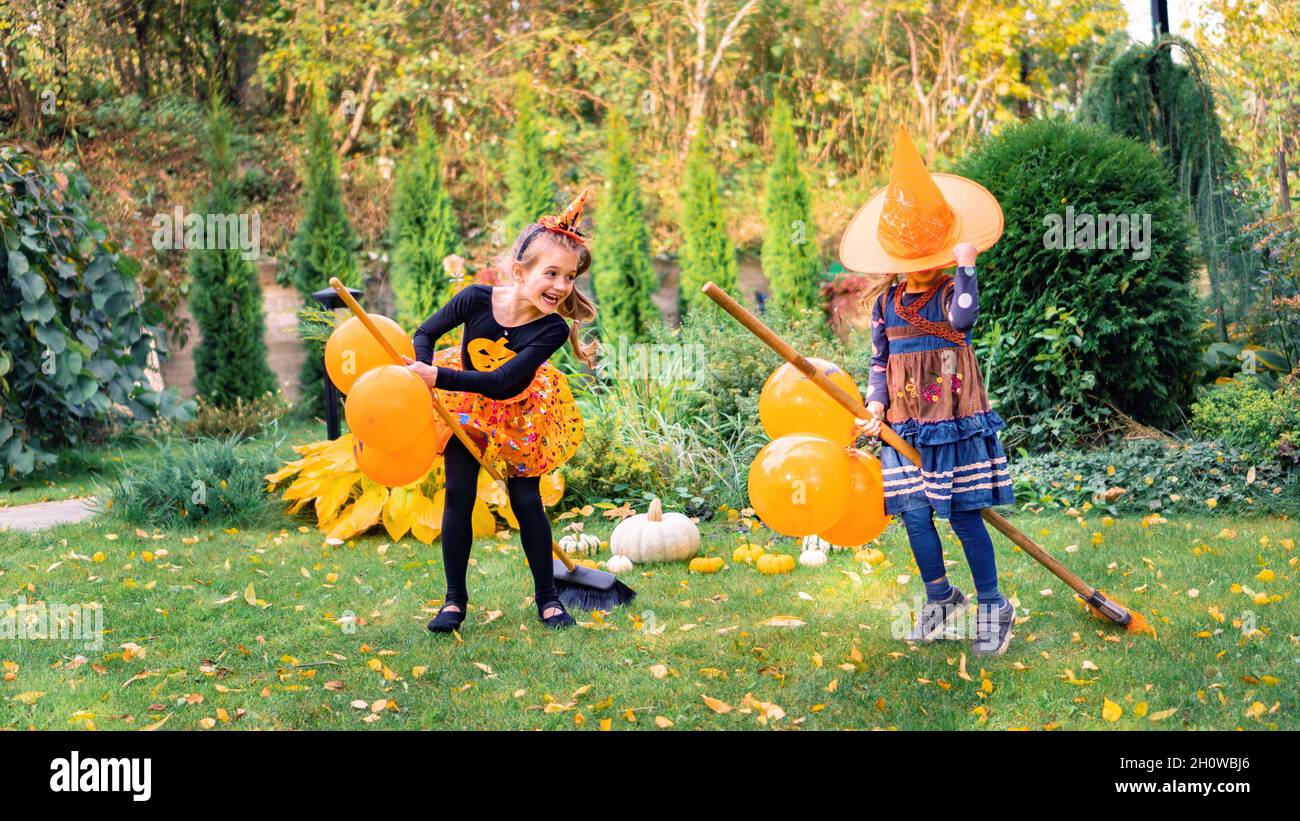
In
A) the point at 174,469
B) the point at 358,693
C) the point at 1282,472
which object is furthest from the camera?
the point at 174,469

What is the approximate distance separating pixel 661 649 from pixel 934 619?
89 centimetres

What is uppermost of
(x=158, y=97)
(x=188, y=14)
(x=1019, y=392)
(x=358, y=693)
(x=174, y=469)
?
(x=188, y=14)

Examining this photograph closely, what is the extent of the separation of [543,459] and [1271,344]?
193 inches

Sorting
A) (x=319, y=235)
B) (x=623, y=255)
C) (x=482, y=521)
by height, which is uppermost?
(x=319, y=235)

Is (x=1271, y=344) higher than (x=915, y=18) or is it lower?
lower

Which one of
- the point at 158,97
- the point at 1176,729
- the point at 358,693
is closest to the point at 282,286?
the point at 158,97

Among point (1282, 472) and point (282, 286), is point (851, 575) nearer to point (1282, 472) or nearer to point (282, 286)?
point (1282, 472)

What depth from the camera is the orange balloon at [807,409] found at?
342cm

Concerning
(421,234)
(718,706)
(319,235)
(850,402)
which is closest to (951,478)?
(850,402)

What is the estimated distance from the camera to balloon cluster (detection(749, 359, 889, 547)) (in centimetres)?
308

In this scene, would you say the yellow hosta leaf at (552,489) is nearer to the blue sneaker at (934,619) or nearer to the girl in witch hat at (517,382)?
the girl in witch hat at (517,382)

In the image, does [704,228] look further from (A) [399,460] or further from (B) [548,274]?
(A) [399,460]

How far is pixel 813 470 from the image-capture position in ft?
10.1

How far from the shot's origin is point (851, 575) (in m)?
4.44
